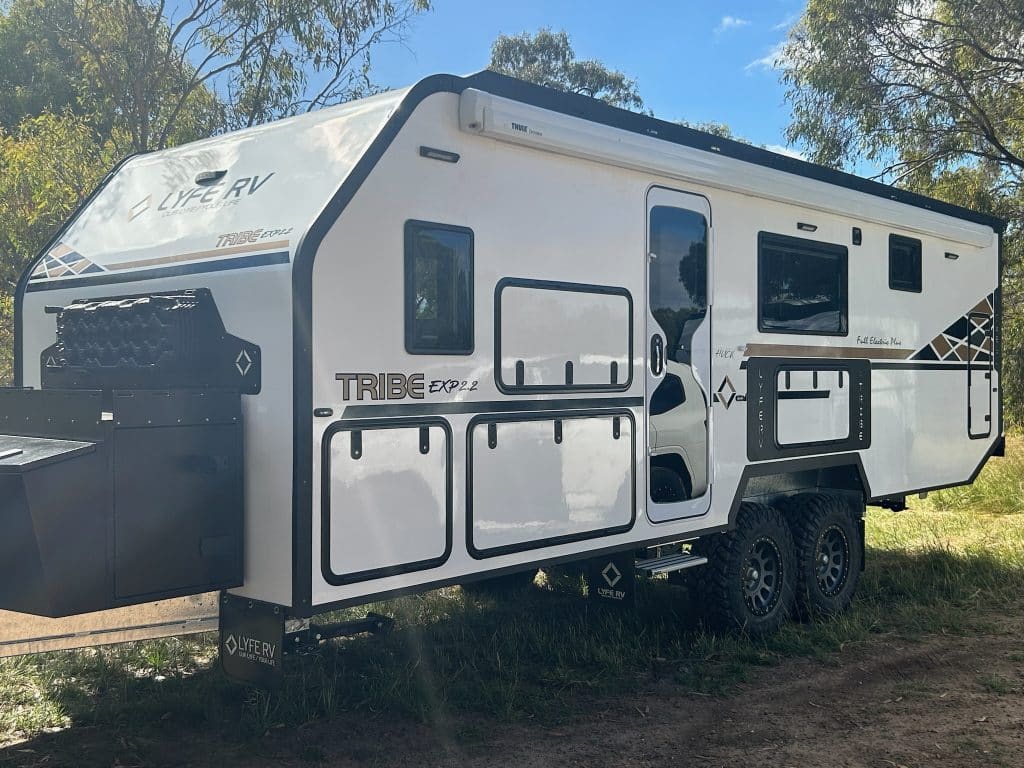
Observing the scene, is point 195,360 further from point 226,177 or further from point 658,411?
point 658,411

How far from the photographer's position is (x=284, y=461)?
3770mm

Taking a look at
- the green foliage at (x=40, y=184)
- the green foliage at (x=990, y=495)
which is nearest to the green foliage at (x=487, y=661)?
the green foliage at (x=990, y=495)

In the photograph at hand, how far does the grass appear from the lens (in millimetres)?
4660

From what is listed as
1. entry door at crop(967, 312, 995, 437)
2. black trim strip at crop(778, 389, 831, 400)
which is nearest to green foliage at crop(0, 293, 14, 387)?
black trim strip at crop(778, 389, 831, 400)

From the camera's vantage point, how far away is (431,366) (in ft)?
13.9

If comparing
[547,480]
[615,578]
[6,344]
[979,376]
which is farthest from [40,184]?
[979,376]

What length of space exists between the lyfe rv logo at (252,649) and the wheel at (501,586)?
9.53ft

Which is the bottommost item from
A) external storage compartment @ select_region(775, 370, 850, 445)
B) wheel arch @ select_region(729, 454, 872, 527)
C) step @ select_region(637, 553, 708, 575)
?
step @ select_region(637, 553, 708, 575)

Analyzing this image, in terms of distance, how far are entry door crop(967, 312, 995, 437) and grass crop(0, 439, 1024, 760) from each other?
1159mm

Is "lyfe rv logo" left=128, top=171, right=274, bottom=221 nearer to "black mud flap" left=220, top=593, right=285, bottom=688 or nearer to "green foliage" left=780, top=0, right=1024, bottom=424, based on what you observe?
"black mud flap" left=220, top=593, right=285, bottom=688

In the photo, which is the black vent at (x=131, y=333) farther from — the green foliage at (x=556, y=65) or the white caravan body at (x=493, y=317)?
the green foliage at (x=556, y=65)

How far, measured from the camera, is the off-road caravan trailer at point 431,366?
3740 mm

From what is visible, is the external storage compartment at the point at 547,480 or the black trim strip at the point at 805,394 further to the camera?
the black trim strip at the point at 805,394

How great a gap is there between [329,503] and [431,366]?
761mm
